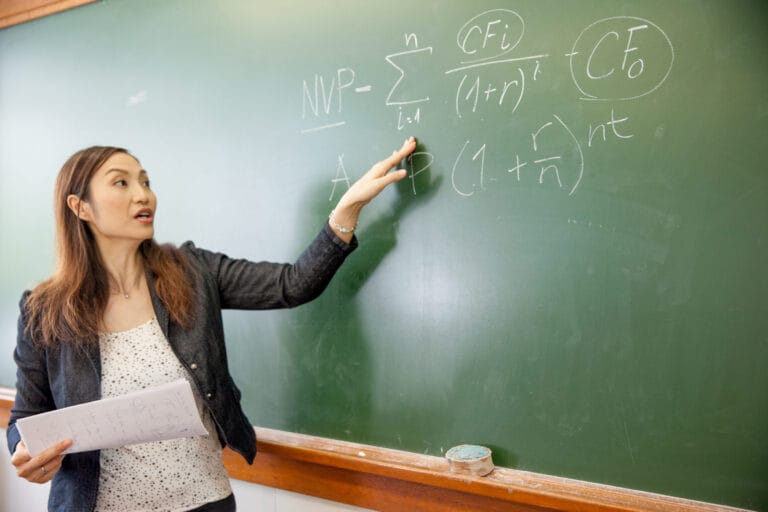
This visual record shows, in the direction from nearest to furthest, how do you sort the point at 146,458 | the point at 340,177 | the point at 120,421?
1. the point at 120,421
2. the point at 146,458
3. the point at 340,177

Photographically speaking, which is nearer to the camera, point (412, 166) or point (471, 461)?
point (471, 461)

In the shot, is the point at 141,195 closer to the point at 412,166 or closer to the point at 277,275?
the point at 277,275

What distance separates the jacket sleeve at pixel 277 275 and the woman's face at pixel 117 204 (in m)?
0.15

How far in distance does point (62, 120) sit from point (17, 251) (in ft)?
1.96

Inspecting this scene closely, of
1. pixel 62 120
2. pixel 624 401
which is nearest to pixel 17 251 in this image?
pixel 62 120

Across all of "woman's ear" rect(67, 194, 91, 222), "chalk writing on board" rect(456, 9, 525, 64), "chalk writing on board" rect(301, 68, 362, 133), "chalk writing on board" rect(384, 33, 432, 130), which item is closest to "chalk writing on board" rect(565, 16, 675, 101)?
"chalk writing on board" rect(456, 9, 525, 64)

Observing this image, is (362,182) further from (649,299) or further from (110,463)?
(110,463)

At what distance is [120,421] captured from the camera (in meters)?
1.13

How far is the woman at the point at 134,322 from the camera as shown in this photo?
4.15ft

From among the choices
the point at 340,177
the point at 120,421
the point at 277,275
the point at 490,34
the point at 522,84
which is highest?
the point at 490,34

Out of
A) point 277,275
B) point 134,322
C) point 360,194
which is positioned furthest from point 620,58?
point 134,322

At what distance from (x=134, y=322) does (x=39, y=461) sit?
0.35 meters

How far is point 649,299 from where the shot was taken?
1.19 meters

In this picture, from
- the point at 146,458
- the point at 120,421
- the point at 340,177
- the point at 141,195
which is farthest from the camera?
the point at 340,177
